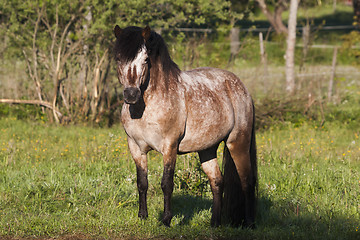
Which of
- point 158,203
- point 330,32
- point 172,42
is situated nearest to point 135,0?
point 172,42

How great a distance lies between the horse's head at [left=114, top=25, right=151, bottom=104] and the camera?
433 cm

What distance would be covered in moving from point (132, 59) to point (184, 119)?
0.86 meters

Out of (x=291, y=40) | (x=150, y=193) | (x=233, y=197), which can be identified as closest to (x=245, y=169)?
(x=233, y=197)

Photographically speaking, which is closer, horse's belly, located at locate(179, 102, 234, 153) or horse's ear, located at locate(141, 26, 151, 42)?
horse's ear, located at locate(141, 26, 151, 42)

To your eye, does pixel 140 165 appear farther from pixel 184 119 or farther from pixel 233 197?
pixel 233 197

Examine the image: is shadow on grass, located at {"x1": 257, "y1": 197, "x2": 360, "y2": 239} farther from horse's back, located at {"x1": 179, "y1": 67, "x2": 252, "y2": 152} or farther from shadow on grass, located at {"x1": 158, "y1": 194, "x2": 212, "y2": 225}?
horse's back, located at {"x1": 179, "y1": 67, "x2": 252, "y2": 152}

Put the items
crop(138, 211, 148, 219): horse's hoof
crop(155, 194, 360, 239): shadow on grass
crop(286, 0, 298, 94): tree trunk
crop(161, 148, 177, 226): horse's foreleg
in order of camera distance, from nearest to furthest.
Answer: crop(161, 148, 177, 226): horse's foreleg, crop(155, 194, 360, 239): shadow on grass, crop(138, 211, 148, 219): horse's hoof, crop(286, 0, 298, 94): tree trunk

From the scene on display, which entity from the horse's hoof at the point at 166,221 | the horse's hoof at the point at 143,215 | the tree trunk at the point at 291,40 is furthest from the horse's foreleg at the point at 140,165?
the tree trunk at the point at 291,40

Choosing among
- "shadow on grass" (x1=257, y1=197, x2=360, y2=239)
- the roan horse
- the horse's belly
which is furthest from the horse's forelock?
"shadow on grass" (x1=257, y1=197, x2=360, y2=239)

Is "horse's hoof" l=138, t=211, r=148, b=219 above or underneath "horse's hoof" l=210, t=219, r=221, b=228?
above

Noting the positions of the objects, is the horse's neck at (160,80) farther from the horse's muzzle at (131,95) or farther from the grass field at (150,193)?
the grass field at (150,193)

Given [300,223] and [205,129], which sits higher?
[205,129]

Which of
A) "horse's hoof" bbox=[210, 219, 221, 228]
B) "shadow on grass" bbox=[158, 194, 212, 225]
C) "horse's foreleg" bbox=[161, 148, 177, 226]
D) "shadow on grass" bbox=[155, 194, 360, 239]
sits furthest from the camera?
"shadow on grass" bbox=[158, 194, 212, 225]

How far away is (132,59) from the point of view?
14.3 ft
